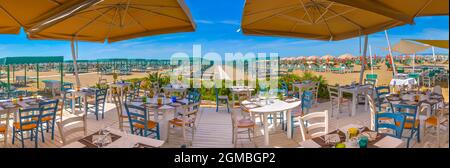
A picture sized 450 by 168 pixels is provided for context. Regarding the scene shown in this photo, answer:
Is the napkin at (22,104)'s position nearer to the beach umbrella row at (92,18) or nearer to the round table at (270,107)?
the beach umbrella row at (92,18)

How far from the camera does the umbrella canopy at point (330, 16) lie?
4.14 metres

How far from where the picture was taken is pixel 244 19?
19.1 feet

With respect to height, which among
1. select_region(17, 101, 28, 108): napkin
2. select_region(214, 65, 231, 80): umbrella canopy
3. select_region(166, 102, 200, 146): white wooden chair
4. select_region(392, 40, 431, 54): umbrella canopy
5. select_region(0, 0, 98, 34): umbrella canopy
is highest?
select_region(392, 40, 431, 54): umbrella canopy

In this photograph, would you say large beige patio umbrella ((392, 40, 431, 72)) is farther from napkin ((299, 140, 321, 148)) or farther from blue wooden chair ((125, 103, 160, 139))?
blue wooden chair ((125, 103, 160, 139))

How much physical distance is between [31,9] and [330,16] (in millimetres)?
5862

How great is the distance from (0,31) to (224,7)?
30.1 ft

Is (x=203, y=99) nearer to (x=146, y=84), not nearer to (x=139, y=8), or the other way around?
(x=146, y=84)

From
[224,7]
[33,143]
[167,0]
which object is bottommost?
[33,143]

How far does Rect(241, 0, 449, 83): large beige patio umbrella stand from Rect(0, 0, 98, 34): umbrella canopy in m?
2.84

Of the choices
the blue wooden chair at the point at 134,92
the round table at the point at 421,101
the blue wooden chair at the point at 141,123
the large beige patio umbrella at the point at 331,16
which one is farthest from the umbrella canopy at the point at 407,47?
the blue wooden chair at the point at 141,123

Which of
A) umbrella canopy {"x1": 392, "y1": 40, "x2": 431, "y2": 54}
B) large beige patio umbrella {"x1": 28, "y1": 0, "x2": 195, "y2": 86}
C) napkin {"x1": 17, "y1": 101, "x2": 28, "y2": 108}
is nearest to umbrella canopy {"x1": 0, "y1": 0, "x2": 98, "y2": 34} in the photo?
large beige patio umbrella {"x1": 28, "y1": 0, "x2": 195, "y2": 86}

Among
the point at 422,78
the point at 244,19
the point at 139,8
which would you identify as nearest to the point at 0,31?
the point at 139,8

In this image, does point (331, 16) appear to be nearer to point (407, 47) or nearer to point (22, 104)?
point (22, 104)

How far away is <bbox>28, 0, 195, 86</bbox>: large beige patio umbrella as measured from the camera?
16.2 ft
